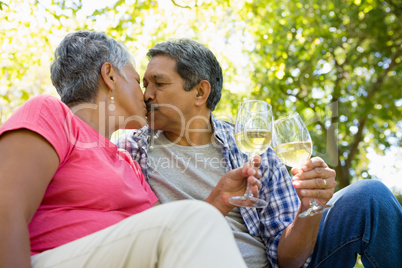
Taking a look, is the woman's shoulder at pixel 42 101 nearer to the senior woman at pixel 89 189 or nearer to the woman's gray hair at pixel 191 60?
the senior woman at pixel 89 189

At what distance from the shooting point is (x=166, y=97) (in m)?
3.32

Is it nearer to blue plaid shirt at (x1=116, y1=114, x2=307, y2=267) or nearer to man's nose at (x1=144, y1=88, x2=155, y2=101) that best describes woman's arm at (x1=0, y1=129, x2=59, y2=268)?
blue plaid shirt at (x1=116, y1=114, x2=307, y2=267)

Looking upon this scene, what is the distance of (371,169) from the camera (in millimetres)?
14805

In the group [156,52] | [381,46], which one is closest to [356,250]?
[156,52]

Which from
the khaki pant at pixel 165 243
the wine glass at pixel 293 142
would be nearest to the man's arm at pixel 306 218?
the wine glass at pixel 293 142

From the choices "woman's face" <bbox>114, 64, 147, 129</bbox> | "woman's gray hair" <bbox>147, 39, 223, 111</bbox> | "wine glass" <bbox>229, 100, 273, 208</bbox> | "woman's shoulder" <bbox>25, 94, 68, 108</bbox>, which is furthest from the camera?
"woman's gray hair" <bbox>147, 39, 223, 111</bbox>

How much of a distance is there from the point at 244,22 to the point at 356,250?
8.33m

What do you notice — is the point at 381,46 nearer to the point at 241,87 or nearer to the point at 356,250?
the point at 241,87

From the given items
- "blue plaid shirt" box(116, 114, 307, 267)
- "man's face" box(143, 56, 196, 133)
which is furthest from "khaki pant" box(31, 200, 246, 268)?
"man's face" box(143, 56, 196, 133)

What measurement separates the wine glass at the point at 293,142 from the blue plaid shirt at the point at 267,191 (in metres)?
0.68

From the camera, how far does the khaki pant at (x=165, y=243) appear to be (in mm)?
Result: 1291

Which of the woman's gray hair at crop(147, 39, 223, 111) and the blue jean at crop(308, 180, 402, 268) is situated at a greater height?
the woman's gray hair at crop(147, 39, 223, 111)

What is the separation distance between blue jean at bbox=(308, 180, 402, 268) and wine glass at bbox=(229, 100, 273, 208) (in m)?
0.73

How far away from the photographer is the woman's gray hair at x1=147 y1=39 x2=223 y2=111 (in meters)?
3.41
